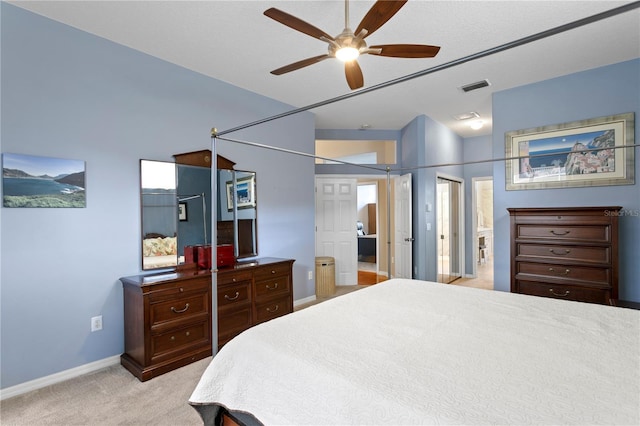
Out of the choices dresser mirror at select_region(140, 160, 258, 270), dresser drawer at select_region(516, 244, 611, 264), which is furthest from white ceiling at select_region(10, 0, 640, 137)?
dresser drawer at select_region(516, 244, 611, 264)

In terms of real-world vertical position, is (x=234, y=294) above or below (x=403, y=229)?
below

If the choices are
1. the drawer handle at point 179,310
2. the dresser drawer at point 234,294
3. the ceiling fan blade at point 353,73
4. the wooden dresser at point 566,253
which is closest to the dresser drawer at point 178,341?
the drawer handle at point 179,310

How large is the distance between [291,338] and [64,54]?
285cm

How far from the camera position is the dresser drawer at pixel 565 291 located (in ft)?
9.63

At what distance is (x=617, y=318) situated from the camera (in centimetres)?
167

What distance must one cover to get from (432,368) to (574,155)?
3.60 m

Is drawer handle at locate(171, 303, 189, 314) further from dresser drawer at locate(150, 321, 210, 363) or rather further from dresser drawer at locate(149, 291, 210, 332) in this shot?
dresser drawer at locate(150, 321, 210, 363)

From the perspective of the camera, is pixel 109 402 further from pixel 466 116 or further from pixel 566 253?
pixel 466 116

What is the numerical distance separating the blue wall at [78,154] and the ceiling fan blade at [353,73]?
1.86 meters

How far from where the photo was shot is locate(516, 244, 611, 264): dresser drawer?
2926 millimetres

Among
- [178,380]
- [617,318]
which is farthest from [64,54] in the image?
[617,318]

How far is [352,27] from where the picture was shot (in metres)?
2.58

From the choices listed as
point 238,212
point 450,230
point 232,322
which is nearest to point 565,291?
point 450,230

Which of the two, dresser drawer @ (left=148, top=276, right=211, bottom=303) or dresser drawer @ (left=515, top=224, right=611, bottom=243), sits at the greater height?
dresser drawer @ (left=515, top=224, right=611, bottom=243)
